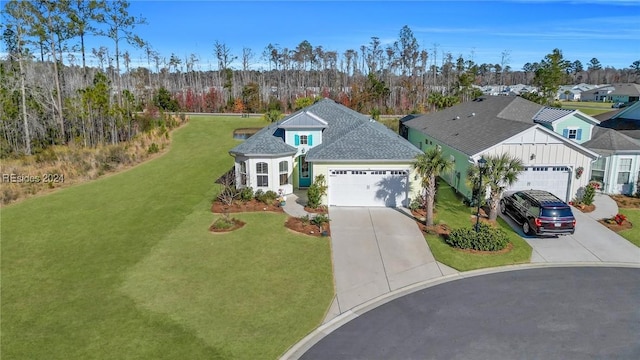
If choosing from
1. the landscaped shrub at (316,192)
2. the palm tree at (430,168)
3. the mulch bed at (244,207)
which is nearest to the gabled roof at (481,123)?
the palm tree at (430,168)

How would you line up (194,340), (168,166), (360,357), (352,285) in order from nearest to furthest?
(360,357)
(194,340)
(352,285)
(168,166)

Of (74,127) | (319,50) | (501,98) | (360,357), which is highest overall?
(319,50)

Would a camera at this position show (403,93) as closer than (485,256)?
No

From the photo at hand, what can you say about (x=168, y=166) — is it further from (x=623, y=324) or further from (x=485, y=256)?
(x=623, y=324)

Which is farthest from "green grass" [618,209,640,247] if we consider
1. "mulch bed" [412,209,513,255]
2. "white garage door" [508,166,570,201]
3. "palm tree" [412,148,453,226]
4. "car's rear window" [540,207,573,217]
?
"palm tree" [412,148,453,226]

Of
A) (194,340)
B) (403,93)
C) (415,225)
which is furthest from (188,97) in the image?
(194,340)

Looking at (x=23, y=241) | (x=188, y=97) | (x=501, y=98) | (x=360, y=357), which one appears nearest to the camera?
(x=360, y=357)

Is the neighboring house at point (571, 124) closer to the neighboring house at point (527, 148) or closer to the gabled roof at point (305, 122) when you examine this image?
the neighboring house at point (527, 148)
